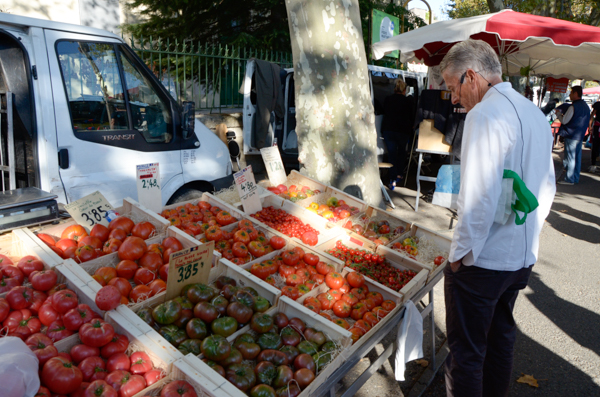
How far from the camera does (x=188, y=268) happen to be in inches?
92.5

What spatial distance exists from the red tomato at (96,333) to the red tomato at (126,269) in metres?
0.62

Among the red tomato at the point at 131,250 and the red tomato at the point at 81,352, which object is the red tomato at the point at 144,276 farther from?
the red tomato at the point at 81,352

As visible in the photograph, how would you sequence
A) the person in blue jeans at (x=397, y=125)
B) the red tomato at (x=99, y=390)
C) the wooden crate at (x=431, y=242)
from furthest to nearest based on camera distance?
the person in blue jeans at (x=397, y=125) < the wooden crate at (x=431, y=242) < the red tomato at (x=99, y=390)

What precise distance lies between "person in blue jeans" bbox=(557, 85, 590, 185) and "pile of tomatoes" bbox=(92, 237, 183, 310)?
10.8m

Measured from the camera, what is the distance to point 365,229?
3.93m

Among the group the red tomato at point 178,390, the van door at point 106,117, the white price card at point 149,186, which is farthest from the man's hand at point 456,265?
the van door at point 106,117

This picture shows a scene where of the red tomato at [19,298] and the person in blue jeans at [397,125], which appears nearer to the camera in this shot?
the red tomato at [19,298]

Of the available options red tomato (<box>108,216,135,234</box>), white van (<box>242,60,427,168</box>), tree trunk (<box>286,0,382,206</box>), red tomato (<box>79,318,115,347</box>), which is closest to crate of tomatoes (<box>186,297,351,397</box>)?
red tomato (<box>79,318,115,347</box>)

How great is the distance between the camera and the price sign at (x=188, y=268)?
2.24 m

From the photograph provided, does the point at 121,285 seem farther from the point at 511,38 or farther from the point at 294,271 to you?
the point at 511,38

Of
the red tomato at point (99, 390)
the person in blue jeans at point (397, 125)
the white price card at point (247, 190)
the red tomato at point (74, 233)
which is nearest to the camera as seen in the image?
the red tomato at point (99, 390)

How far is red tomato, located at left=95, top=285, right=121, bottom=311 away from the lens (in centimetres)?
207

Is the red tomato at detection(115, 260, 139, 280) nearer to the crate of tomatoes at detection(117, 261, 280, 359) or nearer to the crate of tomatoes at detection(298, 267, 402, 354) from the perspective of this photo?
the crate of tomatoes at detection(117, 261, 280, 359)

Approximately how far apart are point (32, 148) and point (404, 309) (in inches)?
129
